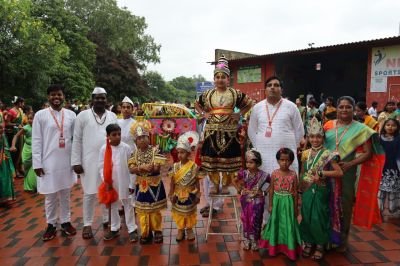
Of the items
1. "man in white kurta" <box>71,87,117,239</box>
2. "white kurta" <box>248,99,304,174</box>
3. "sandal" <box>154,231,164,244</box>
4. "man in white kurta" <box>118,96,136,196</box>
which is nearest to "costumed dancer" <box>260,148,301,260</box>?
"white kurta" <box>248,99,304,174</box>

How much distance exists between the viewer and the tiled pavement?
347cm

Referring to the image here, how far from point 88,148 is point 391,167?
427 centimetres

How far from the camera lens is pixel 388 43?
12.4 metres

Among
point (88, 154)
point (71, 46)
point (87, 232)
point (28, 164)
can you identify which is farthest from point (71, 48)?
point (87, 232)

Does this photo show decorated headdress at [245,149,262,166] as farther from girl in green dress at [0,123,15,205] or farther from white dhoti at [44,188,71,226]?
girl in green dress at [0,123,15,205]

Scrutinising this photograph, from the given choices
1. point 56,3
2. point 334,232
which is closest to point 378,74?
point 334,232

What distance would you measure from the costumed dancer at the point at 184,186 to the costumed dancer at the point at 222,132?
0.70 ft

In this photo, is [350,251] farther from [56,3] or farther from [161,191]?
[56,3]

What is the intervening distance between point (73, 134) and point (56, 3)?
68.2ft

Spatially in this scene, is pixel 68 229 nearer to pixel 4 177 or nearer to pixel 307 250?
pixel 4 177

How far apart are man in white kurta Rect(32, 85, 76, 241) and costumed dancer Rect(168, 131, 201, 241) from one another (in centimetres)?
141

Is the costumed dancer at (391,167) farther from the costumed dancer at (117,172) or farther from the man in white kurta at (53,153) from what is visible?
the man in white kurta at (53,153)

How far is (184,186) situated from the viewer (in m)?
3.84

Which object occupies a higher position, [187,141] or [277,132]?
[277,132]
